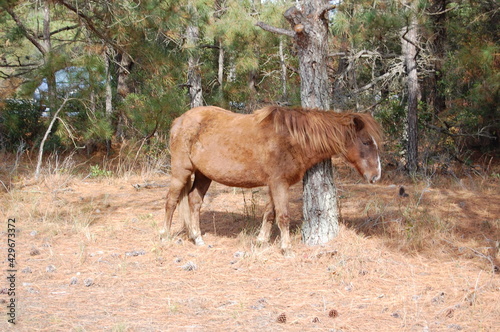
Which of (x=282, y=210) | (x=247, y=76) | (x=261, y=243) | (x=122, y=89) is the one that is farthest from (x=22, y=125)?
(x=282, y=210)

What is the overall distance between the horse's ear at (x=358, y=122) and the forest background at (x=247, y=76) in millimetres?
3934

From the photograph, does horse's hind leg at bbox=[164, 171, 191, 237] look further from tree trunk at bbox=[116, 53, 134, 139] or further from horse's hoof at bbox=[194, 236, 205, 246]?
tree trunk at bbox=[116, 53, 134, 139]

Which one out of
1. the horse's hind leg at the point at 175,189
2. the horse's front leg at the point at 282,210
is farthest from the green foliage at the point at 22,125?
the horse's front leg at the point at 282,210

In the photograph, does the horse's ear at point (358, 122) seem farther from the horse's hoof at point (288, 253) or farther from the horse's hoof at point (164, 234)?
the horse's hoof at point (164, 234)

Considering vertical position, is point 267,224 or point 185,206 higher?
point 185,206

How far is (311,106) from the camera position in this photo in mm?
5824

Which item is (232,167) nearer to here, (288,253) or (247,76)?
(288,253)

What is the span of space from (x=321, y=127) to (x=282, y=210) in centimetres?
107

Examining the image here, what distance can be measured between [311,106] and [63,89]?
838 centimetres

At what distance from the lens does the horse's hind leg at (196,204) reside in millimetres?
6156

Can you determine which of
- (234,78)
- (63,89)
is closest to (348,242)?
(63,89)

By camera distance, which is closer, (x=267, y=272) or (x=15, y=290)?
(x=15, y=290)

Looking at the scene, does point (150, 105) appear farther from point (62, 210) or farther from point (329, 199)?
point (329, 199)

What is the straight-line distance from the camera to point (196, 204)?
6305 mm
